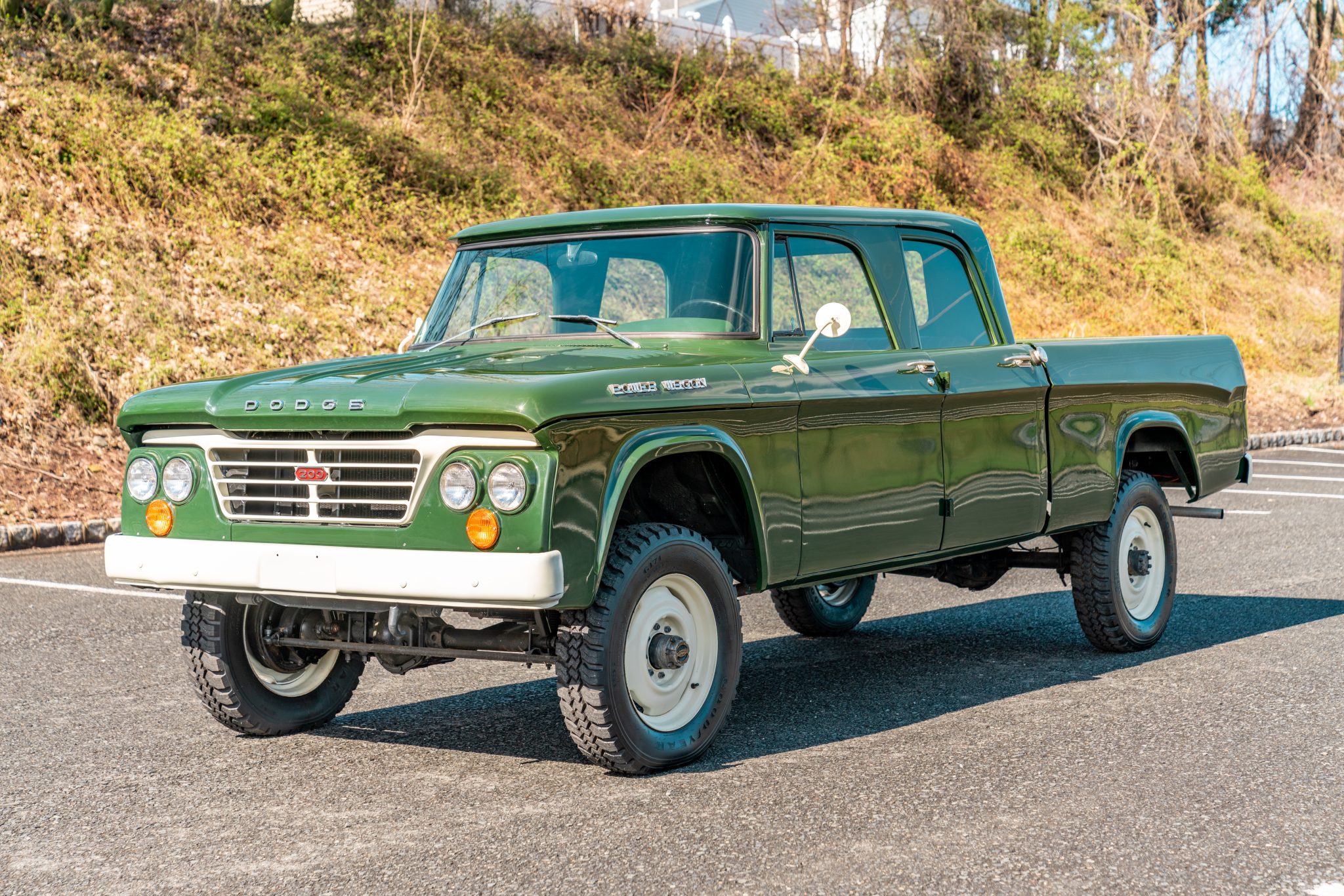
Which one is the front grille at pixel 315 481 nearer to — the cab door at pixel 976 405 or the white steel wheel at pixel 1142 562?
the cab door at pixel 976 405

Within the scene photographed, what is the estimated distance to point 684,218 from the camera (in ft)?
19.1

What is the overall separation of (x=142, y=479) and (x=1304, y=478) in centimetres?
1315

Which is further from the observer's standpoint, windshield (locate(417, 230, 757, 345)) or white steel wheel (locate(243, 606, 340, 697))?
windshield (locate(417, 230, 757, 345))

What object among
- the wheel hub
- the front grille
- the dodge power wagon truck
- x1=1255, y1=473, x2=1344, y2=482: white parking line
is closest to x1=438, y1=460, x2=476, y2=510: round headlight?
the dodge power wagon truck

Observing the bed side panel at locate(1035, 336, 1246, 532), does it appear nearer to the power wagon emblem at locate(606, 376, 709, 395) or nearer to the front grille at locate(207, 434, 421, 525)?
the power wagon emblem at locate(606, 376, 709, 395)

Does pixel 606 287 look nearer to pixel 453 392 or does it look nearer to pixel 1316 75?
pixel 453 392

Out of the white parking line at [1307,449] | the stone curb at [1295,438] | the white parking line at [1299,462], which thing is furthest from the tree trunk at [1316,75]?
the white parking line at [1299,462]

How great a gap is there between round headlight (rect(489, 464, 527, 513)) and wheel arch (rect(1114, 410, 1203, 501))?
3.81 meters

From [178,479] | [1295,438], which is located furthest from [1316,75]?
[178,479]

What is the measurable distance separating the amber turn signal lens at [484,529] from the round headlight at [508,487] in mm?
43

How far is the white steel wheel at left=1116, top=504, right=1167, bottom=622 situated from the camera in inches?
287

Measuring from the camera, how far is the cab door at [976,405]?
20.4ft

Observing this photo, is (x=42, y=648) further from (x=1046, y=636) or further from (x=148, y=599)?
(x=1046, y=636)

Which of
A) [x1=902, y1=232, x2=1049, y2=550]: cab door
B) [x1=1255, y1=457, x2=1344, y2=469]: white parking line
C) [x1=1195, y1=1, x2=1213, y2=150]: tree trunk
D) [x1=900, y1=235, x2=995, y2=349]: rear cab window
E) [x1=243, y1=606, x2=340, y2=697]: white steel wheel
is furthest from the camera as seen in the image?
[x1=1195, y1=1, x2=1213, y2=150]: tree trunk
